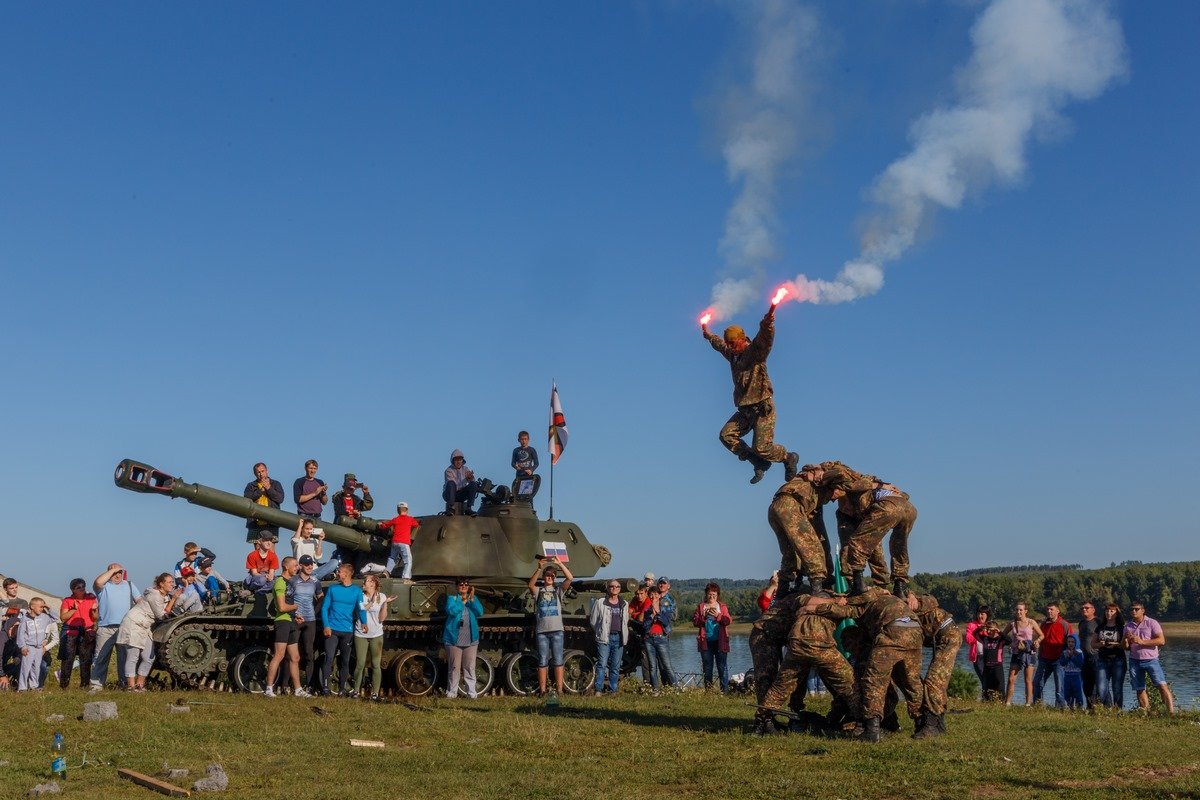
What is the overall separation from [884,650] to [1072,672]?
709cm

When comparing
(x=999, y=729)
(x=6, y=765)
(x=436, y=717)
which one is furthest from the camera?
(x=436, y=717)

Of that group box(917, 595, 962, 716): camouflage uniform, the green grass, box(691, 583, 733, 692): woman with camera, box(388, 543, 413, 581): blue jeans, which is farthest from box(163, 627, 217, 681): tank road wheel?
box(917, 595, 962, 716): camouflage uniform

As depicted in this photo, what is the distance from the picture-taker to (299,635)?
17.4 m

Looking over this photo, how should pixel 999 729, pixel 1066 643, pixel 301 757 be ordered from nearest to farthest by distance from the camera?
1. pixel 301 757
2. pixel 999 729
3. pixel 1066 643

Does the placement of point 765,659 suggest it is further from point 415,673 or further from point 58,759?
point 415,673

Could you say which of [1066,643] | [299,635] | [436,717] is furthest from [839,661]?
[299,635]

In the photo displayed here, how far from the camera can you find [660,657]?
1881 cm

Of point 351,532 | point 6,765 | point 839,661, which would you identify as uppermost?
point 351,532

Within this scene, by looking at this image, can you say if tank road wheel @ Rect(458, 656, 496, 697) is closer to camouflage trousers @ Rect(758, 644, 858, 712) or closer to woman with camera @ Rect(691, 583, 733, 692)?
woman with camera @ Rect(691, 583, 733, 692)

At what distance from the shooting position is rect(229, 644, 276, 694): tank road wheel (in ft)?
58.8

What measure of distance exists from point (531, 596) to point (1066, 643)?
811 cm

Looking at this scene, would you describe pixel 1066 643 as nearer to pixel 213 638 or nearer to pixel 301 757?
pixel 301 757

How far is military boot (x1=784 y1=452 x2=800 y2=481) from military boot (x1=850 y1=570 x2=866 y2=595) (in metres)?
1.35

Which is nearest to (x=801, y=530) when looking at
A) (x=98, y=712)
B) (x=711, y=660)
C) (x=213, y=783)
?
(x=213, y=783)
